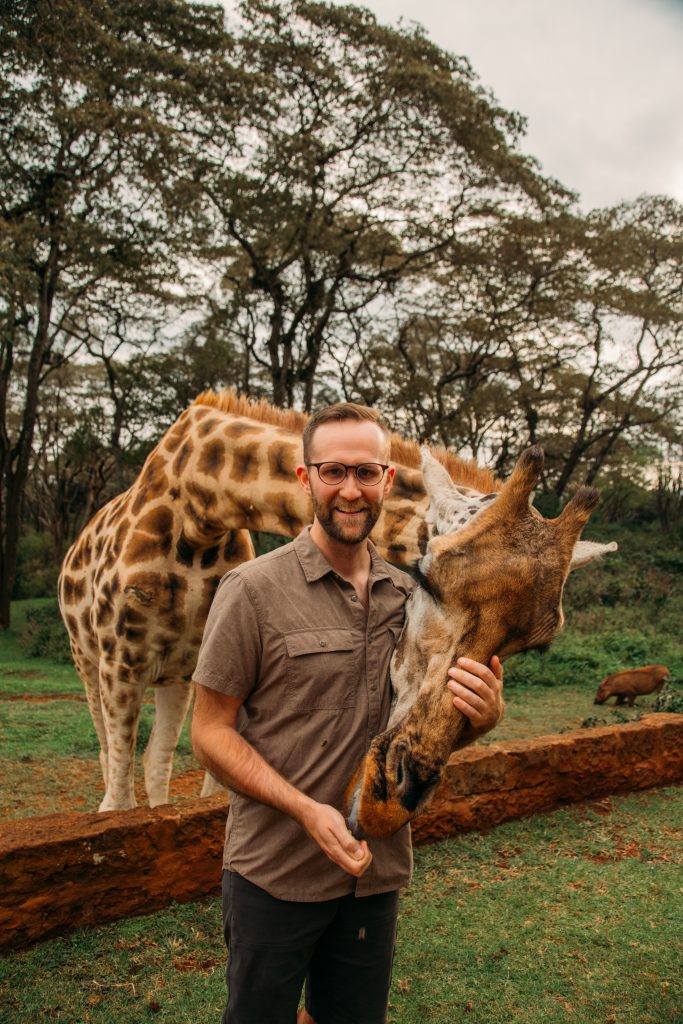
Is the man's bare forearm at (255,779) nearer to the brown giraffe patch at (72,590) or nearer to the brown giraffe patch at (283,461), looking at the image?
the brown giraffe patch at (283,461)

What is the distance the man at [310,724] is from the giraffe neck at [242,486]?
1009 millimetres

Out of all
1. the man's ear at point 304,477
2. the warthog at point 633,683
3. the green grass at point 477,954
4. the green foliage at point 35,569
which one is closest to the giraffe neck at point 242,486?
the man's ear at point 304,477

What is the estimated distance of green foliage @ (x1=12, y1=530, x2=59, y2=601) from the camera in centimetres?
2165

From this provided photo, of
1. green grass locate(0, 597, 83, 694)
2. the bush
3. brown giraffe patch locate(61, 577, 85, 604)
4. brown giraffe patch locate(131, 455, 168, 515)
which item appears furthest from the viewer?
the bush

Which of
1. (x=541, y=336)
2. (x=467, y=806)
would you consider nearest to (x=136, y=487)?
(x=467, y=806)

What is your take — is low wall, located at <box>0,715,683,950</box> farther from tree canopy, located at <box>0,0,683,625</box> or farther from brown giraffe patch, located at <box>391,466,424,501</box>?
tree canopy, located at <box>0,0,683,625</box>

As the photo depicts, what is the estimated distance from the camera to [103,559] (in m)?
4.34

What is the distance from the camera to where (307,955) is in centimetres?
185

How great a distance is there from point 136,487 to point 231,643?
2.78 meters

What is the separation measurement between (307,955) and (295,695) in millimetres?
627

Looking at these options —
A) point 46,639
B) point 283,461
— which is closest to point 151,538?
point 283,461

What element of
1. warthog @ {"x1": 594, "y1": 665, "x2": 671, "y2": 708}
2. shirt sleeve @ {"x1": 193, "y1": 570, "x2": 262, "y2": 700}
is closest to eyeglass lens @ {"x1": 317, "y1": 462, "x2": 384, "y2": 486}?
shirt sleeve @ {"x1": 193, "y1": 570, "x2": 262, "y2": 700}

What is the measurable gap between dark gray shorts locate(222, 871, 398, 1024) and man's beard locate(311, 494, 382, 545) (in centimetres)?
84

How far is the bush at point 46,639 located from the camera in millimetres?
13518
